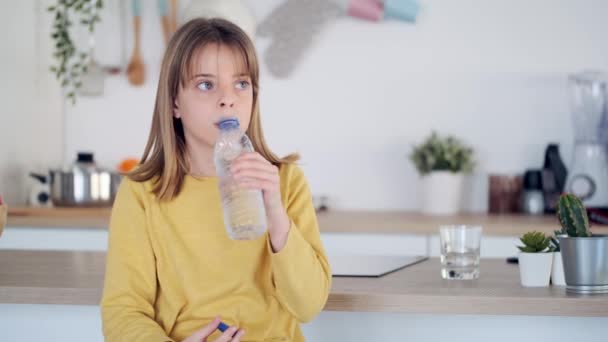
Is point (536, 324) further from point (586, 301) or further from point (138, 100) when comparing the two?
point (138, 100)

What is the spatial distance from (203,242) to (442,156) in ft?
5.69

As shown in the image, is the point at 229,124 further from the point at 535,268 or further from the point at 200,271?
the point at 535,268

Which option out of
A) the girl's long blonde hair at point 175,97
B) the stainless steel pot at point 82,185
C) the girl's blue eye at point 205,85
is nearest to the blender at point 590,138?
the stainless steel pot at point 82,185

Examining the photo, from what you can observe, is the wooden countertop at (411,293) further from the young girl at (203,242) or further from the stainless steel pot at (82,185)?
the stainless steel pot at (82,185)

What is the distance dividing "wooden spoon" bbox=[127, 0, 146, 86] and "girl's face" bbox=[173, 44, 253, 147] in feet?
6.23

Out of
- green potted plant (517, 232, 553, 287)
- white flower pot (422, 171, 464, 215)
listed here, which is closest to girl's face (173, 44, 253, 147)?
green potted plant (517, 232, 553, 287)

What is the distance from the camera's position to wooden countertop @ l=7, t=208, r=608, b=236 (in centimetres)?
254

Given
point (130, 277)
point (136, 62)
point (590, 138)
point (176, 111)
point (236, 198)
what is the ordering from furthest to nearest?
point (136, 62), point (590, 138), point (176, 111), point (130, 277), point (236, 198)

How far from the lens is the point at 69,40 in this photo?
10.1 feet

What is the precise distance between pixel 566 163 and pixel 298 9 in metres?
1.09

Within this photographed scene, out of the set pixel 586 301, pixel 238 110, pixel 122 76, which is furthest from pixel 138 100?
pixel 586 301

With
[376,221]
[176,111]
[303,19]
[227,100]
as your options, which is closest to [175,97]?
[176,111]

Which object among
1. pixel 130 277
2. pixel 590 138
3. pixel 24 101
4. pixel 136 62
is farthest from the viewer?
pixel 136 62

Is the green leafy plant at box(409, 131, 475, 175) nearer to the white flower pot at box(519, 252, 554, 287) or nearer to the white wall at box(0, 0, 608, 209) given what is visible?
the white wall at box(0, 0, 608, 209)
